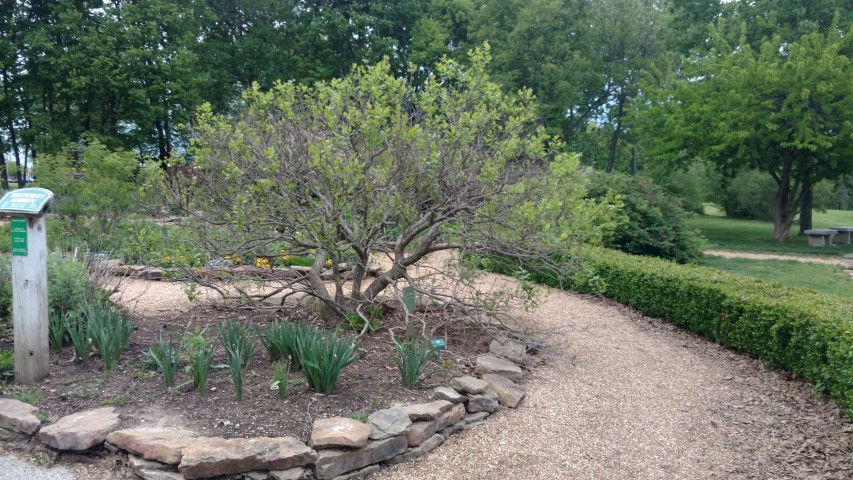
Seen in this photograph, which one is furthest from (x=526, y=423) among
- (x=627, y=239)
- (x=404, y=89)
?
(x=627, y=239)

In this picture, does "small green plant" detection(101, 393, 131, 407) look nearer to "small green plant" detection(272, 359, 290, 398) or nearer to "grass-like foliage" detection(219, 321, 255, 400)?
"grass-like foliage" detection(219, 321, 255, 400)

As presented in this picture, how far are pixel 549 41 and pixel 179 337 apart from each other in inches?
805

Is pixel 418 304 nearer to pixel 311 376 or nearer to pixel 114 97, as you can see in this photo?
pixel 311 376

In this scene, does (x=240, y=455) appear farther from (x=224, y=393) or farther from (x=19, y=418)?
(x=19, y=418)

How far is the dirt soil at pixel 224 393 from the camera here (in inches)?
133

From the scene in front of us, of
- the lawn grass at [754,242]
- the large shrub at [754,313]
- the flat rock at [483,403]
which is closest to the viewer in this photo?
the flat rock at [483,403]

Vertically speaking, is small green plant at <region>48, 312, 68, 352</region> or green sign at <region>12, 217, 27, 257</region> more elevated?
green sign at <region>12, 217, 27, 257</region>

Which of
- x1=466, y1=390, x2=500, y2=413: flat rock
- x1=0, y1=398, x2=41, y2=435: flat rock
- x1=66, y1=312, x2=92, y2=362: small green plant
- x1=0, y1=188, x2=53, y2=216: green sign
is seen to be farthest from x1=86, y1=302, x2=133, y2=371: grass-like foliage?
x1=466, y1=390, x2=500, y2=413: flat rock

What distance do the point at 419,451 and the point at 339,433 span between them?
1.80 feet

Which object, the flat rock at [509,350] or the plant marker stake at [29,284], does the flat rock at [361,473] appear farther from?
the plant marker stake at [29,284]

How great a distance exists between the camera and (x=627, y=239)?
33.0 feet

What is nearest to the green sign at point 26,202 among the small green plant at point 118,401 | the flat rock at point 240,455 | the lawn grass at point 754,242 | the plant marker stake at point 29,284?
the plant marker stake at point 29,284

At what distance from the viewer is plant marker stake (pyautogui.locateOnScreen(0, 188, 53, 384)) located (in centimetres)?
379

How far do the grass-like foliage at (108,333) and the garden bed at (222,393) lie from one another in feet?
A: 0.34
